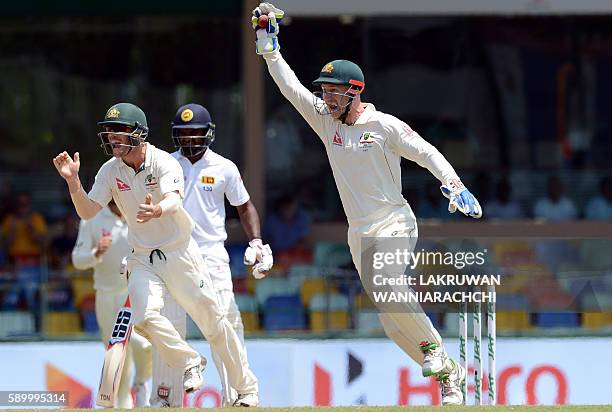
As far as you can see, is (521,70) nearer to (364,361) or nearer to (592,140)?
(592,140)

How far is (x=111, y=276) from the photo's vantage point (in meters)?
9.77

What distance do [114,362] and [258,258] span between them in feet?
3.48

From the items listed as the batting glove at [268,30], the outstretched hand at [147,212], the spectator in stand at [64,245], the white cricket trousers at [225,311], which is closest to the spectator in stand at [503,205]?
the spectator in stand at [64,245]

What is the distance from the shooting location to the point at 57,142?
14281 mm

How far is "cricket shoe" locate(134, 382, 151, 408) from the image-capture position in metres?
9.62

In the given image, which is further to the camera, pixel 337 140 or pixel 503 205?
pixel 503 205

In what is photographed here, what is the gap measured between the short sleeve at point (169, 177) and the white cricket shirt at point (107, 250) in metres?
2.26

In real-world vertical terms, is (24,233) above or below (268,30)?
below

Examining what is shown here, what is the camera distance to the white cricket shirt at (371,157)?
742cm

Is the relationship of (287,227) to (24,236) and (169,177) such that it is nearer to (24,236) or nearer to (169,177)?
(24,236)

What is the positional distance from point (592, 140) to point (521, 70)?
98cm

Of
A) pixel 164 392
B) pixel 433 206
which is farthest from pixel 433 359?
pixel 433 206

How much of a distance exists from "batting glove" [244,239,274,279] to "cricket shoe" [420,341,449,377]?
1.13 m

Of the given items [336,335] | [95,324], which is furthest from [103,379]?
[95,324]
